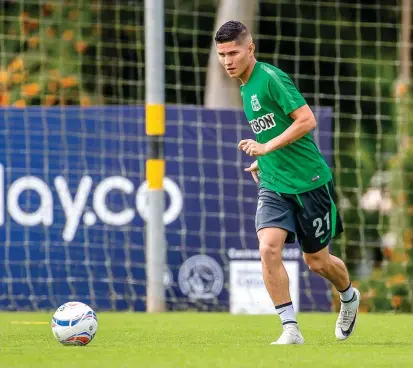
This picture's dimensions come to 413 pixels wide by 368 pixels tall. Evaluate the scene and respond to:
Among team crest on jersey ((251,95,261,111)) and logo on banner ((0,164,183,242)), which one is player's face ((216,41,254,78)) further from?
logo on banner ((0,164,183,242))

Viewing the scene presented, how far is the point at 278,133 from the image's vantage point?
26.9 ft

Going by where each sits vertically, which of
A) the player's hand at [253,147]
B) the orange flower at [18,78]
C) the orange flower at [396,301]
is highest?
the orange flower at [18,78]

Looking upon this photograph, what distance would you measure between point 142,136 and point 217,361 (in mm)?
6057

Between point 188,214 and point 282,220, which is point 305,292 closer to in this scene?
point 188,214

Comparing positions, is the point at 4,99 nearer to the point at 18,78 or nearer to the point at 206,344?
the point at 18,78

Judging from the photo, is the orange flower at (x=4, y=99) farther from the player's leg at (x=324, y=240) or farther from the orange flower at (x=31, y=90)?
the player's leg at (x=324, y=240)

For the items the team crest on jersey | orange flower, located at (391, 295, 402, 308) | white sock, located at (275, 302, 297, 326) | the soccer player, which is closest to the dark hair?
the soccer player

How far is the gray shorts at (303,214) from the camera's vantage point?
26.9ft

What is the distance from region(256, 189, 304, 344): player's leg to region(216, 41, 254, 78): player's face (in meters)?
0.84

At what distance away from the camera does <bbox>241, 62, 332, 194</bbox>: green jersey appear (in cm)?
815

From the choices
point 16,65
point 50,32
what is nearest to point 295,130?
point 16,65

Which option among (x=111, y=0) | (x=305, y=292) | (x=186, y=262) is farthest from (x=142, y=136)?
(x=111, y=0)

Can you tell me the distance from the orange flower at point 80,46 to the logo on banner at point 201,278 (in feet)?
19.9

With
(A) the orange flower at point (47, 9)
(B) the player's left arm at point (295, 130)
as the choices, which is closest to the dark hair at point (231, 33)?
(B) the player's left arm at point (295, 130)
